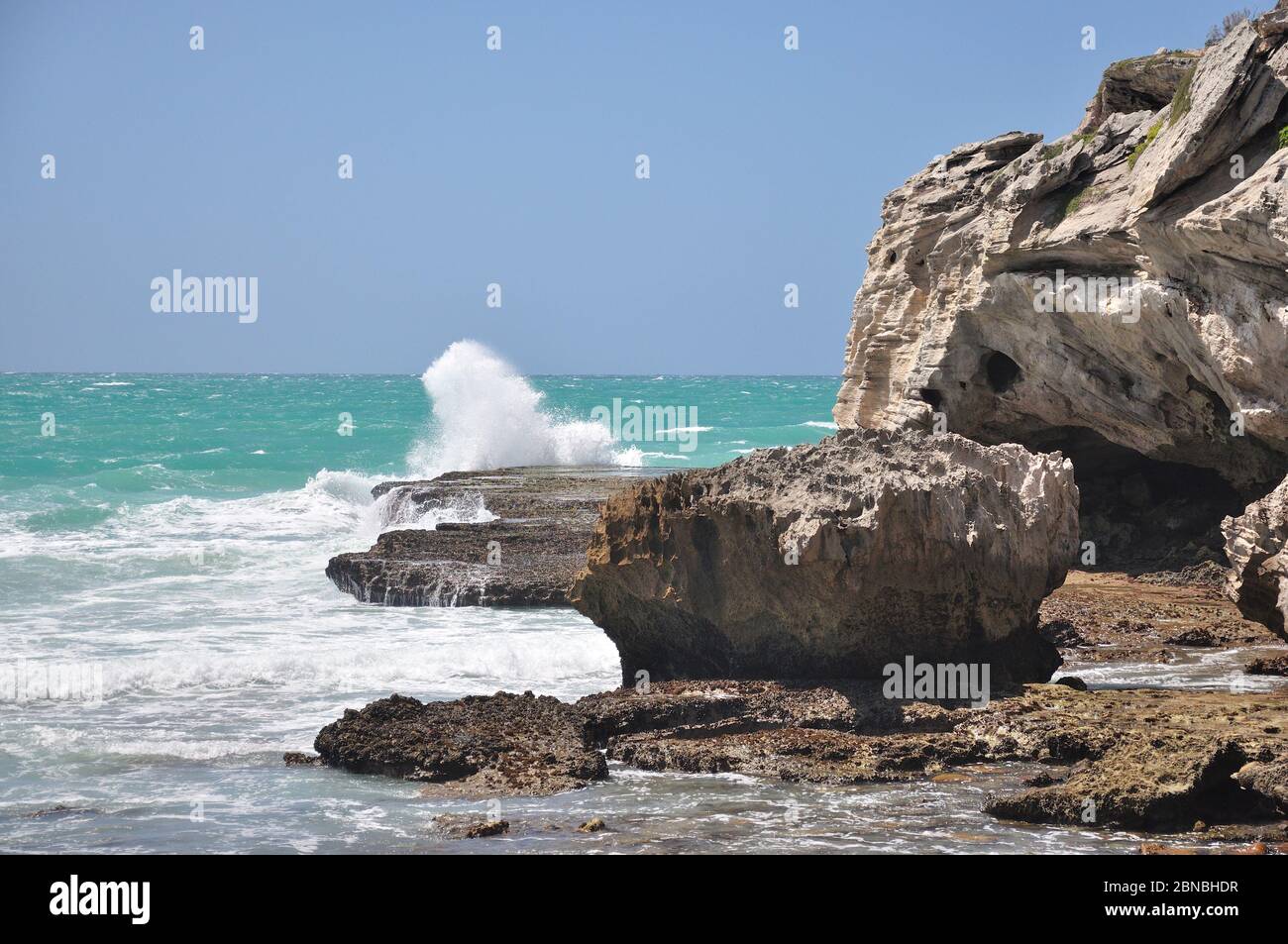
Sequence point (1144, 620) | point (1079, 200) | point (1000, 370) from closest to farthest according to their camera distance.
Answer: point (1144, 620), point (1079, 200), point (1000, 370)

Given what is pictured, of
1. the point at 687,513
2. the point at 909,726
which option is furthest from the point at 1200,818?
the point at 687,513

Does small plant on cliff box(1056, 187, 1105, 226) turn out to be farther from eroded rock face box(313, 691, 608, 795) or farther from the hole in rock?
eroded rock face box(313, 691, 608, 795)

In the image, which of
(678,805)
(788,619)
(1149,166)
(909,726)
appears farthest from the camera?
(1149,166)

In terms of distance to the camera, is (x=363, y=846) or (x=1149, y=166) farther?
(x=1149, y=166)

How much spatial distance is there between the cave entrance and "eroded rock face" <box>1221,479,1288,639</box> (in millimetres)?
6791

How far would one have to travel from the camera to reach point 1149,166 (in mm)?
16062

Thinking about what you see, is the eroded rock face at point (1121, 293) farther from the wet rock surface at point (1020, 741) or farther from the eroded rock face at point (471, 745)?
the eroded rock face at point (471, 745)

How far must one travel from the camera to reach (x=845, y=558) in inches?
456

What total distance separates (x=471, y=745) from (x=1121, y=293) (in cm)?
1001

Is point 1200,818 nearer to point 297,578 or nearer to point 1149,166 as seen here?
point 1149,166

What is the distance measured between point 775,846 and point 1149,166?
10.9 meters
